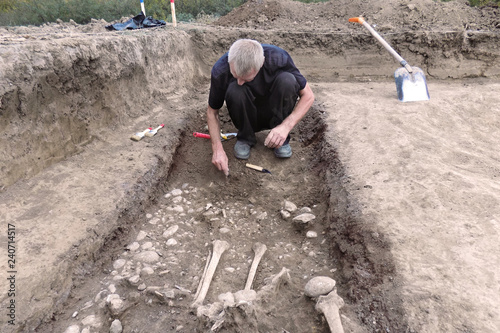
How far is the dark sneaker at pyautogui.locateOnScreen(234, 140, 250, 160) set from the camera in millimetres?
3361

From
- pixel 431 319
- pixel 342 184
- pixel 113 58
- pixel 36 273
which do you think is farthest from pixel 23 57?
pixel 431 319

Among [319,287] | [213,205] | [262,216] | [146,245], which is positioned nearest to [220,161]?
[213,205]

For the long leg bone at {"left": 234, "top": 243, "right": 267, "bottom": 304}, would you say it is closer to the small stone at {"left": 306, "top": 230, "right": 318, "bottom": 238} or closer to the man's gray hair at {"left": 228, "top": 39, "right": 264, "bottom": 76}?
the small stone at {"left": 306, "top": 230, "right": 318, "bottom": 238}

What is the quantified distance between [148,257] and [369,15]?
6343 mm

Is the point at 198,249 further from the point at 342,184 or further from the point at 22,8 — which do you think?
the point at 22,8

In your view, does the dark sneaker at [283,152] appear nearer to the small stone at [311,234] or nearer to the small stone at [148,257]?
the small stone at [311,234]

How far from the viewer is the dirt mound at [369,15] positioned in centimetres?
604

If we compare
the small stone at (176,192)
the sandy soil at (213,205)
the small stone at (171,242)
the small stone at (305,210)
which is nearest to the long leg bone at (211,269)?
the sandy soil at (213,205)

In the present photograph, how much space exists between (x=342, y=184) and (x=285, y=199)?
0.53 m

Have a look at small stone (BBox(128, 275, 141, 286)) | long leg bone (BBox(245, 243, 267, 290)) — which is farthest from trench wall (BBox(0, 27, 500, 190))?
long leg bone (BBox(245, 243, 267, 290))

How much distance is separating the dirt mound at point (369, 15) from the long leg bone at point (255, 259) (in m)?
4.66

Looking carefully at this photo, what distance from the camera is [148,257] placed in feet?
7.67

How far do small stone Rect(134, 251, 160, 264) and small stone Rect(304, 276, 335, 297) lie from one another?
106 cm

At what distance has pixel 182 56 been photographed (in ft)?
16.2
